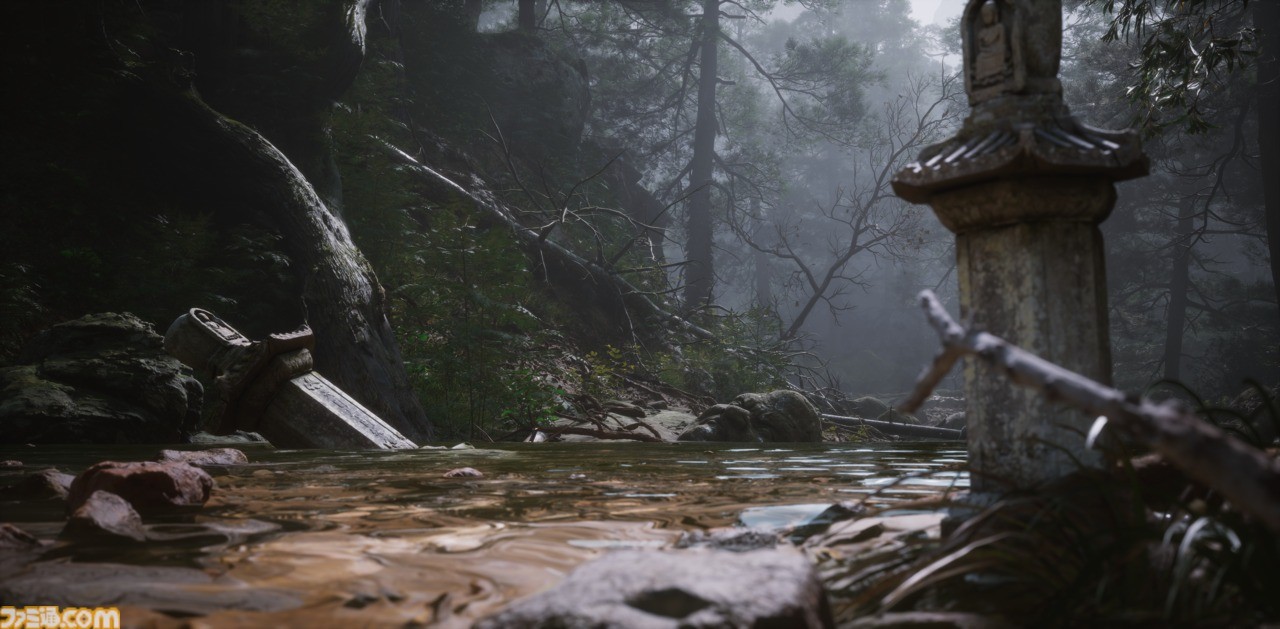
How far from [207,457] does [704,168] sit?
834 inches

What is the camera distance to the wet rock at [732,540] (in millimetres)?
1909

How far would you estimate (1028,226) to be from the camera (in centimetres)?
217

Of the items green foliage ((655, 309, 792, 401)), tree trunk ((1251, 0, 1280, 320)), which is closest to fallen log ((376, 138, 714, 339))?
green foliage ((655, 309, 792, 401))

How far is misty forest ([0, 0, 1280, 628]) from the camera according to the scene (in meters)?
1.54

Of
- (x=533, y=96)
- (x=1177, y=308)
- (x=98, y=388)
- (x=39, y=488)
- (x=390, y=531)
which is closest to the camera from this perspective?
(x=390, y=531)

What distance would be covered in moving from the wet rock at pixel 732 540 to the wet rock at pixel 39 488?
2461 mm

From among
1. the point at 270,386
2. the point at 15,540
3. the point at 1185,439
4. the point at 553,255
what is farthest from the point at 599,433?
the point at 1185,439

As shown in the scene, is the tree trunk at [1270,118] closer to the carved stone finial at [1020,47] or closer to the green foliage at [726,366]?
the green foliage at [726,366]

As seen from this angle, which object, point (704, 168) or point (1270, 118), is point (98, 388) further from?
point (704, 168)

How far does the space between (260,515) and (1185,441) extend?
101 inches

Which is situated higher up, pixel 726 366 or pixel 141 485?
pixel 726 366

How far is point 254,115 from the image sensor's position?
10617 mm

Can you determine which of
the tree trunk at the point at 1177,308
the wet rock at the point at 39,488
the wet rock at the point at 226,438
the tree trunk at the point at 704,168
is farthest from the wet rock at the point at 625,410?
the tree trunk at the point at 1177,308

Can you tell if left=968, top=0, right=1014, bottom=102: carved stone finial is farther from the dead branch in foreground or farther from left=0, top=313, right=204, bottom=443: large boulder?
left=0, top=313, right=204, bottom=443: large boulder
